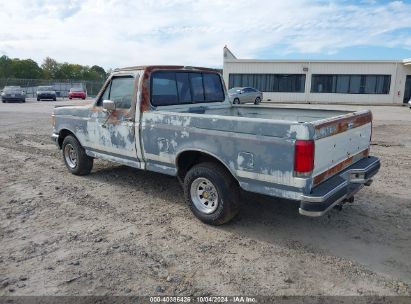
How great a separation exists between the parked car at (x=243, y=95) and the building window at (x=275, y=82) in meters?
6.89

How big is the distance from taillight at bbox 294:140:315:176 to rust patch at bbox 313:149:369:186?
0.81ft

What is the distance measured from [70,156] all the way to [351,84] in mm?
31711

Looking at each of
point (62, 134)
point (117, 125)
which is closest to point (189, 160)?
point (117, 125)

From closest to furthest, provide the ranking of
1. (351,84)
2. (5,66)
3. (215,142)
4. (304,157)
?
(304,157) → (215,142) → (351,84) → (5,66)

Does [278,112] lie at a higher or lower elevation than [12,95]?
higher

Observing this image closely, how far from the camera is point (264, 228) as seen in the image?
15.3 feet

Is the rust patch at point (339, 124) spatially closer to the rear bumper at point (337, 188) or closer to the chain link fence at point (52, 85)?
the rear bumper at point (337, 188)

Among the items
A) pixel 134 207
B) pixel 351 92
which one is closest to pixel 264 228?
pixel 134 207

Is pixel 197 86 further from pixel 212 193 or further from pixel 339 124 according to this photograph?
pixel 339 124

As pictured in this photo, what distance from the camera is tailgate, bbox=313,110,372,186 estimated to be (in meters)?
3.79

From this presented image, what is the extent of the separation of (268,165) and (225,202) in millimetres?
845

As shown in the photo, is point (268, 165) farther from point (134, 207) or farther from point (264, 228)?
point (134, 207)

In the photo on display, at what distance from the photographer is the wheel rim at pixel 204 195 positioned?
4628 millimetres

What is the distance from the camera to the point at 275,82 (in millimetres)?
35438
